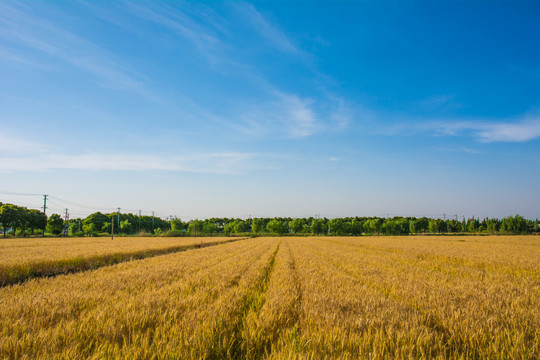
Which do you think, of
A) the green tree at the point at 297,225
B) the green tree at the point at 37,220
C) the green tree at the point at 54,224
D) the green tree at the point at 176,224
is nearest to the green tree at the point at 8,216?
the green tree at the point at 37,220

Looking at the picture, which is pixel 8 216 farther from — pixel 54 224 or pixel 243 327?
pixel 243 327

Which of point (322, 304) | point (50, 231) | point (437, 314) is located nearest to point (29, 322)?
point (322, 304)

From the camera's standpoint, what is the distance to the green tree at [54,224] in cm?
10300

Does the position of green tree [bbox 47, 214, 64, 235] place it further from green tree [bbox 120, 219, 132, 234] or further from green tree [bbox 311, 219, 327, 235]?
green tree [bbox 311, 219, 327, 235]

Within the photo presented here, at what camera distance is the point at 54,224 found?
103250mm

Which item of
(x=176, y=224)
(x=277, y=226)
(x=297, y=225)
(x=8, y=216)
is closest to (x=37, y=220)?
(x=8, y=216)

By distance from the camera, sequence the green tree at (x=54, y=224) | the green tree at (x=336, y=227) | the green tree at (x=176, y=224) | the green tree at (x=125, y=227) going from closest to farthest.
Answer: the green tree at (x=54, y=224)
the green tree at (x=336, y=227)
the green tree at (x=176, y=224)
the green tree at (x=125, y=227)

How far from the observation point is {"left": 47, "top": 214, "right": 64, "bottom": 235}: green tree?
103000 mm

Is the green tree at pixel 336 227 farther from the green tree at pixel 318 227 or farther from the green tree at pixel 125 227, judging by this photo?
the green tree at pixel 125 227

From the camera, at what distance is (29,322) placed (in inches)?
145

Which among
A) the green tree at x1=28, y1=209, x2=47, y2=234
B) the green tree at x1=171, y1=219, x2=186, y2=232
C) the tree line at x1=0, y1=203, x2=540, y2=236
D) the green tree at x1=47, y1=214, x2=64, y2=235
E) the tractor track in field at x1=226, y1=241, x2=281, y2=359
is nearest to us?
the tractor track in field at x1=226, y1=241, x2=281, y2=359

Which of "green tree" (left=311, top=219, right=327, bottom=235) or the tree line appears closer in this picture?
the tree line

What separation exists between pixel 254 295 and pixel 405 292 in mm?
3700

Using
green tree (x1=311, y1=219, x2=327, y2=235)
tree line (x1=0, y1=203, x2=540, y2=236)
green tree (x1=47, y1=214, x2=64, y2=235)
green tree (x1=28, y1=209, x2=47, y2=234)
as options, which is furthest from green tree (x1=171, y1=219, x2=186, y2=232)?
green tree (x1=311, y1=219, x2=327, y2=235)
